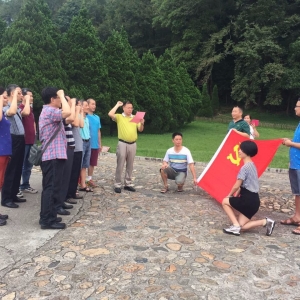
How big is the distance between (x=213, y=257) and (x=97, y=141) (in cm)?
388

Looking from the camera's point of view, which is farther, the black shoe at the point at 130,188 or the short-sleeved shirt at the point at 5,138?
the black shoe at the point at 130,188

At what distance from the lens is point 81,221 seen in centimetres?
→ 552

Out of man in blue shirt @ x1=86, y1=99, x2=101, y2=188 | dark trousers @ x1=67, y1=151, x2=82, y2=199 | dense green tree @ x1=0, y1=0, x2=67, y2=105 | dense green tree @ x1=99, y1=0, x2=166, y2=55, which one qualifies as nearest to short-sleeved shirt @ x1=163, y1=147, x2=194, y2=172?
man in blue shirt @ x1=86, y1=99, x2=101, y2=188

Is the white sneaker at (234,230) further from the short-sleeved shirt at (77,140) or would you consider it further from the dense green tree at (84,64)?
the dense green tree at (84,64)

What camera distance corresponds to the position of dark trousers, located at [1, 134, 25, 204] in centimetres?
571

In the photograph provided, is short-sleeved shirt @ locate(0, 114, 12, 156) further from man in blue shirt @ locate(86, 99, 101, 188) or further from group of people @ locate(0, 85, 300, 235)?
man in blue shirt @ locate(86, 99, 101, 188)

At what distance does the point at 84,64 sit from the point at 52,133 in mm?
16825

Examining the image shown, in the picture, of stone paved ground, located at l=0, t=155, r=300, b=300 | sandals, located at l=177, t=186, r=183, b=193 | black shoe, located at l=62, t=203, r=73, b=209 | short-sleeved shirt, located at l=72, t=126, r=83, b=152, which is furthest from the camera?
sandals, located at l=177, t=186, r=183, b=193

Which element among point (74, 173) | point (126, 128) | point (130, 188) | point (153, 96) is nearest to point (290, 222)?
point (130, 188)

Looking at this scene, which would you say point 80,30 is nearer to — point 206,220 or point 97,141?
point 97,141

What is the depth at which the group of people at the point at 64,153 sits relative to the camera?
16.3 feet

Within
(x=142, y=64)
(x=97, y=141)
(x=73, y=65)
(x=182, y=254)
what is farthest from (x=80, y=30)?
(x=182, y=254)

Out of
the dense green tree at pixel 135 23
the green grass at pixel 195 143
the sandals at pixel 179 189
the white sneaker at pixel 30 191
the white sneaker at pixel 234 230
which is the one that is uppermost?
the dense green tree at pixel 135 23

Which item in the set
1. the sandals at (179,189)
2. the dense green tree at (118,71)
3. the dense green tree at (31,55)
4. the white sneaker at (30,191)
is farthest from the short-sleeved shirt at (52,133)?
the dense green tree at (118,71)
